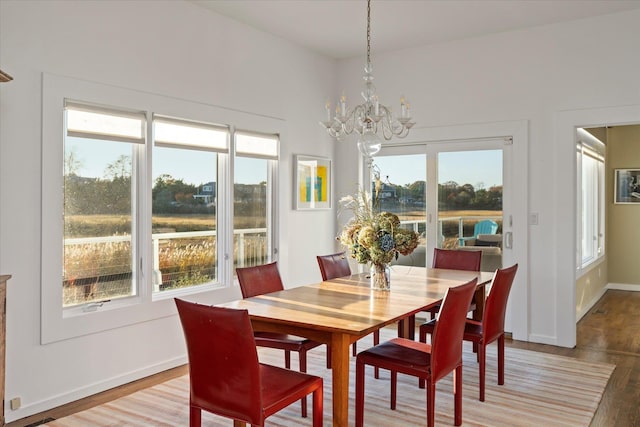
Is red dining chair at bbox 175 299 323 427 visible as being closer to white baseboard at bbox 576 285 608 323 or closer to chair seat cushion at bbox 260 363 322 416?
chair seat cushion at bbox 260 363 322 416

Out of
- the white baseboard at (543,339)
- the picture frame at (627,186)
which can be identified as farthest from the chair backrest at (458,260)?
the picture frame at (627,186)

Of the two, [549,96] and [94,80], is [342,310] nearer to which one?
[94,80]

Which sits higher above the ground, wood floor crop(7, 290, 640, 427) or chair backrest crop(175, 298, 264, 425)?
chair backrest crop(175, 298, 264, 425)

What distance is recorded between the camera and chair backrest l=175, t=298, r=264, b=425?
2.16 meters

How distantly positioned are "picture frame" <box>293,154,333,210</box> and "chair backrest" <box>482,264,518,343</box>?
2.60 m

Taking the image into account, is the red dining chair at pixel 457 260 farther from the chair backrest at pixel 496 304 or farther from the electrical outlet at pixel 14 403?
the electrical outlet at pixel 14 403

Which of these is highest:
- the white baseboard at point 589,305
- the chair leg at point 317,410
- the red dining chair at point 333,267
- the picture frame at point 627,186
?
the picture frame at point 627,186

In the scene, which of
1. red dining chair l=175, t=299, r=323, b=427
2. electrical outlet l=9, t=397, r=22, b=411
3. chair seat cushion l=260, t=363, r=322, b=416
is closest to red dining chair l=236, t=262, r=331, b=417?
chair seat cushion l=260, t=363, r=322, b=416

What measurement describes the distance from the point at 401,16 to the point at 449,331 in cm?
304

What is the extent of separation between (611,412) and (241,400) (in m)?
2.46

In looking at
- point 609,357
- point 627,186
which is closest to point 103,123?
point 609,357

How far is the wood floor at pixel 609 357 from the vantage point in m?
3.25

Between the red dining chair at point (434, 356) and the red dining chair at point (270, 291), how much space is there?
37 cm

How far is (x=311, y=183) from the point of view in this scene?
582 centimetres
